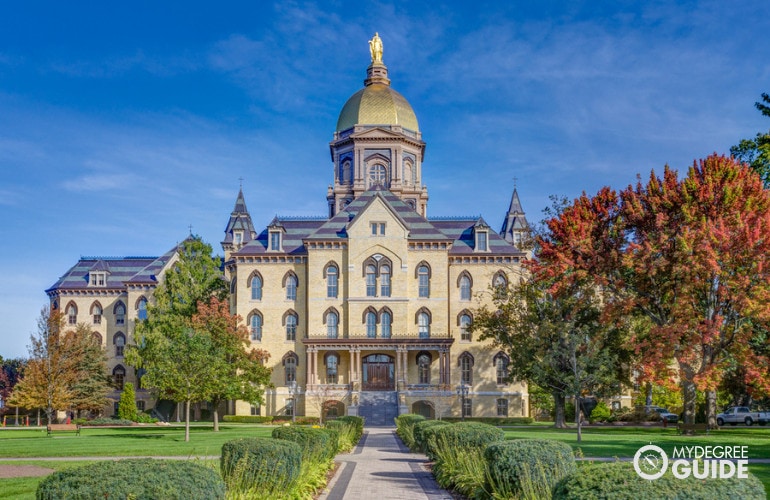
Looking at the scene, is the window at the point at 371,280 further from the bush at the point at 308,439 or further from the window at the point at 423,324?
the bush at the point at 308,439

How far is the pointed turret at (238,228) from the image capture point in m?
74.1

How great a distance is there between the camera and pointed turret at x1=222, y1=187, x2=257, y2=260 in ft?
243

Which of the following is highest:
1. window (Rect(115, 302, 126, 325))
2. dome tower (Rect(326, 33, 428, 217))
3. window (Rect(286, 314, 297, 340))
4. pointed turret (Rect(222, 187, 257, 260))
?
dome tower (Rect(326, 33, 428, 217))

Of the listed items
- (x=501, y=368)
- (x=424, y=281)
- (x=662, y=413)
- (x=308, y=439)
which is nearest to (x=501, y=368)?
(x=501, y=368)

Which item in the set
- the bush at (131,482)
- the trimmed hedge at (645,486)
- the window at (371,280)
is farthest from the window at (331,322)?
the trimmed hedge at (645,486)

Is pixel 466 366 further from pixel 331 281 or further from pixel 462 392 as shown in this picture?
pixel 331 281

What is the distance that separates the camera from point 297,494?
1614 cm

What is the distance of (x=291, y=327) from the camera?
62.9 metres

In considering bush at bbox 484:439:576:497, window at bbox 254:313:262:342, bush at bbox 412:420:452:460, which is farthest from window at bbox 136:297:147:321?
bush at bbox 484:439:576:497

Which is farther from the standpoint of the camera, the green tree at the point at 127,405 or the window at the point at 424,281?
the green tree at the point at 127,405

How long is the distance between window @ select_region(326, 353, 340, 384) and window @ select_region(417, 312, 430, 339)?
22.1 ft

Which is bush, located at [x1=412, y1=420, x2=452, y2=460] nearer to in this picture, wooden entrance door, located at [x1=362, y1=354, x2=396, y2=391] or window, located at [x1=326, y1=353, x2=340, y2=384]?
wooden entrance door, located at [x1=362, y1=354, x2=396, y2=391]

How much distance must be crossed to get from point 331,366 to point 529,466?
48489 millimetres

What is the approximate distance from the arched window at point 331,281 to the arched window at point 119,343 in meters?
22.6
